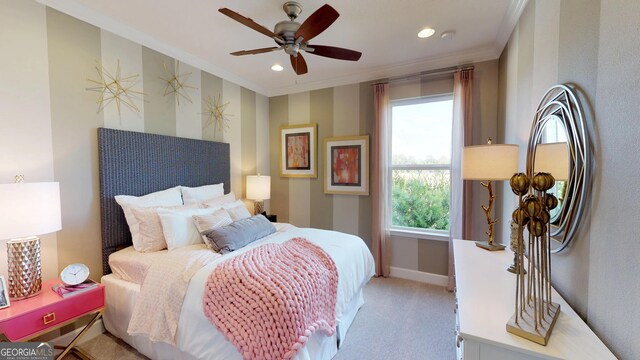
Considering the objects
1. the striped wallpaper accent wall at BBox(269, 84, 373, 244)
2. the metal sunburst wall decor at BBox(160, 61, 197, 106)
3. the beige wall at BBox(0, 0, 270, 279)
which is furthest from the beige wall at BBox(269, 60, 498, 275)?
the beige wall at BBox(0, 0, 270, 279)

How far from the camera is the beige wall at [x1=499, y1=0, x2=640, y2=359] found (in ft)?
2.56

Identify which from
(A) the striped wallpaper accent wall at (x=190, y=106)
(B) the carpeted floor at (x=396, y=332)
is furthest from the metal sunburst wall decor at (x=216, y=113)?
(B) the carpeted floor at (x=396, y=332)

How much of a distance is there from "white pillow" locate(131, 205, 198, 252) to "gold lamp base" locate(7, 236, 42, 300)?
23.9 inches

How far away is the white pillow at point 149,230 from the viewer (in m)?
2.14

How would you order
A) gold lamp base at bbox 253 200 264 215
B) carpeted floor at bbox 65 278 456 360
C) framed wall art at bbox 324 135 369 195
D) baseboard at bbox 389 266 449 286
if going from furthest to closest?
gold lamp base at bbox 253 200 264 215
framed wall art at bbox 324 135 369 195
baseboard at bbox 389 266 449 286
carpeted floor at bbox 65 278 456 360

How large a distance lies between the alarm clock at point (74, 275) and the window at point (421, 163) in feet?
10.5

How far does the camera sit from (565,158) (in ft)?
3.72

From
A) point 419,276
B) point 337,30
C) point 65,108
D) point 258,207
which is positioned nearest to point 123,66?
point 65,108

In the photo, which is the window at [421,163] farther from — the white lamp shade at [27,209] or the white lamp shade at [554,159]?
the white lamp shade at [27,209]

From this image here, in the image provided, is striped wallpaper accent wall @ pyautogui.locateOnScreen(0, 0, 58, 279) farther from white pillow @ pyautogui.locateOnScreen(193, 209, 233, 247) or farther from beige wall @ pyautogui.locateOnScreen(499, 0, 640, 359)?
beige wall @ pyautogui.locateOnScreen(499, 0, 640, 359)

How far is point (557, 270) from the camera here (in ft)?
4.14

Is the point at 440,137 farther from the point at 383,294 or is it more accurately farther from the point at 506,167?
the point at 383,294

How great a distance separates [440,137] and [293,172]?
88.0 inches

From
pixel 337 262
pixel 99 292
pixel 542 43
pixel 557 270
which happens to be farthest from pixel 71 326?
pixel 542 43
